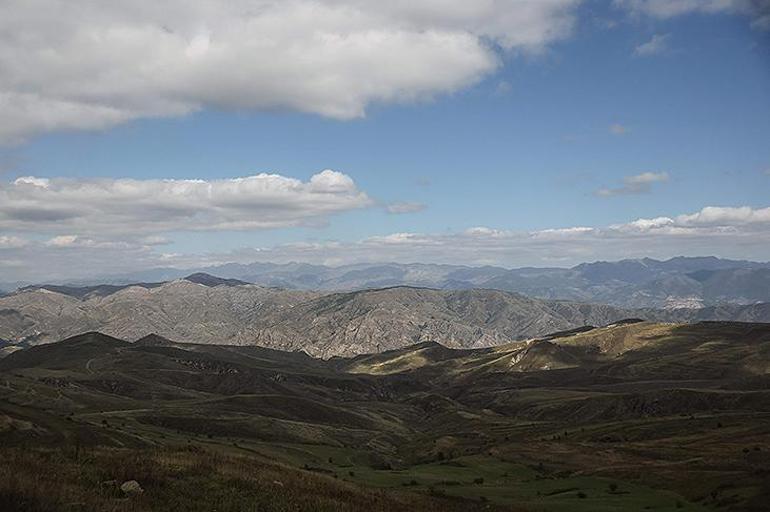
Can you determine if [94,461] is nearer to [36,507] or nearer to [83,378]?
[36,507]

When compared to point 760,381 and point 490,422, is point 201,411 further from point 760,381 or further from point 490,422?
point 760,381

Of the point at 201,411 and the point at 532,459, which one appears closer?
the point at 532,459

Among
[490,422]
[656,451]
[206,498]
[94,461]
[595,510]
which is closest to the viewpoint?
[206,498]

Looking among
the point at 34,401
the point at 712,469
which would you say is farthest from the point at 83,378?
the point at 712,469

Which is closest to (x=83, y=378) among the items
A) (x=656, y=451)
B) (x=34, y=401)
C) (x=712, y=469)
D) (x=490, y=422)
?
(x=34, y=401)

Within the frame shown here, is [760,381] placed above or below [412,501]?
below

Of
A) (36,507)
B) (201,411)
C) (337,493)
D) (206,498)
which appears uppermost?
(36,507)

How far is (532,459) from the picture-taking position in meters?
71.6

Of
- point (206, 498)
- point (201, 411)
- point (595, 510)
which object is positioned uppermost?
point (206, 498)

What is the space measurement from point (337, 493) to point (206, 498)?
6.55 meters

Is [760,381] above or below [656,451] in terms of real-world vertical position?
below

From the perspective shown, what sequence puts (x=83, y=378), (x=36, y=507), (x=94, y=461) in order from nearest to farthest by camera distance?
(x=36, y=507) → (x=94, y=461) → (x=83, y=378)

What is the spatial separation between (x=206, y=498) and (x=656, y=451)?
59778 mm

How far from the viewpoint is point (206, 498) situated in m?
21.2
